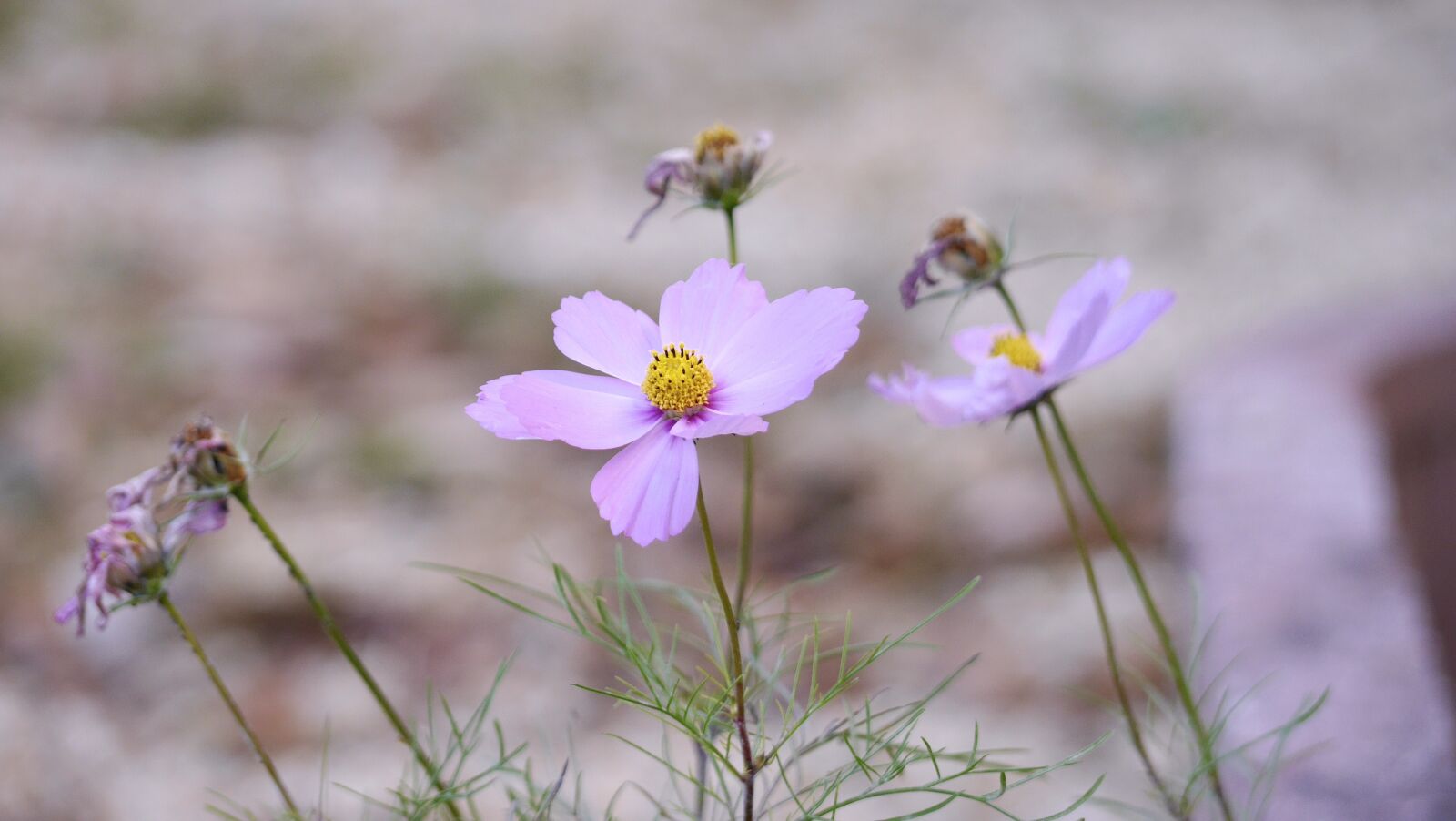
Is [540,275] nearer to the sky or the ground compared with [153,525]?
nearer to the sky

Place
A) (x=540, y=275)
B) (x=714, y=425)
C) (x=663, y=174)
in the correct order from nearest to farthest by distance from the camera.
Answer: (x=714, y=425)
(x=663, y=174)
(x=540, y=275)

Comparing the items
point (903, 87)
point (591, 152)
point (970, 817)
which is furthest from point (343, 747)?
point (903, 87)

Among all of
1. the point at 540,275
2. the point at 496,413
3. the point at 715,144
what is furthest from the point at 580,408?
the point at 540,275

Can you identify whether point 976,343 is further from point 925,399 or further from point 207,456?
point 207,456

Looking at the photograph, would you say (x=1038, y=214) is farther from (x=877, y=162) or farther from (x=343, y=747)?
(x=343, y=747)

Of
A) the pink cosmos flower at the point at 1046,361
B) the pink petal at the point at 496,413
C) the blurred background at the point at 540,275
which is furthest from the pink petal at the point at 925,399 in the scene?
the blurred background at the point at 540,275

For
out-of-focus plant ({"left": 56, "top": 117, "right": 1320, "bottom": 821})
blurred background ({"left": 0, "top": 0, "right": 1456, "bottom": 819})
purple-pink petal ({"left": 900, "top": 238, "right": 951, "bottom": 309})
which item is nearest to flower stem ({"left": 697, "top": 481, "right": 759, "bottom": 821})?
out-of-focus plant ({"left": 56, "top": 117, "right": 1320, "bottom": 821})
